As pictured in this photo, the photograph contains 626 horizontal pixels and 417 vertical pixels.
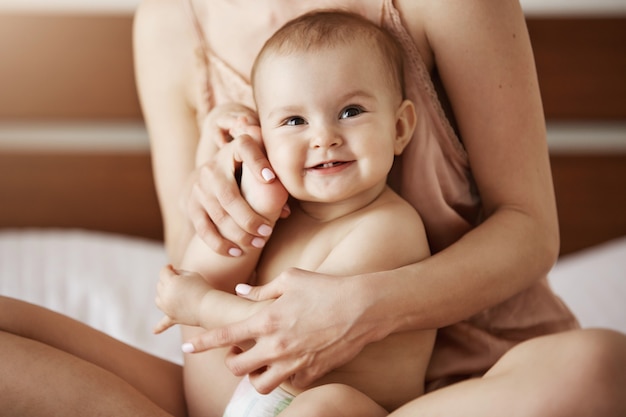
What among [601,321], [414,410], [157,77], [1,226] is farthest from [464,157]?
[1,226]

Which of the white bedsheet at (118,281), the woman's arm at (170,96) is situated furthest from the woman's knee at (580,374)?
the white bedsheet at (118,281)

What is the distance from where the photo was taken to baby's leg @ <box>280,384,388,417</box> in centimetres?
87

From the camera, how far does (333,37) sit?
1.03m

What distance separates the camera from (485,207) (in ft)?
3.89

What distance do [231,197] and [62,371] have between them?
1.00ft

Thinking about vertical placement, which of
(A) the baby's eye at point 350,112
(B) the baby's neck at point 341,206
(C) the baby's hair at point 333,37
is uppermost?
(C) the baby's hair at point 333,37

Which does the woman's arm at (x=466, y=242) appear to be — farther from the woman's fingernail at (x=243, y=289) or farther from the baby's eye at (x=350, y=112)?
the baby's eye at (x=350, y=112)

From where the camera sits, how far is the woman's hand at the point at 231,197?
106 cm

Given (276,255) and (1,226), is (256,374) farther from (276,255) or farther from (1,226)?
(1,226)

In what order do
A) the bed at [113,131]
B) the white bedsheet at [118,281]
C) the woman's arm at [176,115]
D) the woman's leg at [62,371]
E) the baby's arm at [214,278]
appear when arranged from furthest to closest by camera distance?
1. the bed at [113,131]
2. the white bedsheet at [118,281]
3. the woman's arm at [176,115]
4. the baby's arm at [214,278]
5. the woman's leg at [62,371]

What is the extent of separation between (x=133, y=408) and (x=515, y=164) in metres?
0.61

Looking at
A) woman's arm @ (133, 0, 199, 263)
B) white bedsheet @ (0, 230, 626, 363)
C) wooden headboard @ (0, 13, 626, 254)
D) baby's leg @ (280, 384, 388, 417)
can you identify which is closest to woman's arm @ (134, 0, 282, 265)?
woman's arm @ (133, 0, 199, 263)

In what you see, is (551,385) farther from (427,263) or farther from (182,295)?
(182,295)

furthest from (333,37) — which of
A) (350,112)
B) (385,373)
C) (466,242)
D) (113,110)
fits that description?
(113,110)
